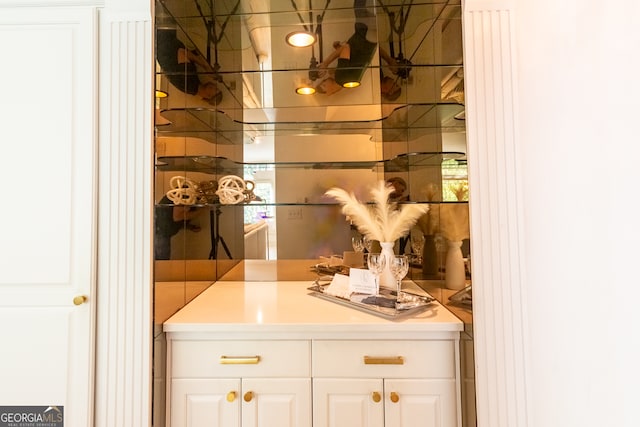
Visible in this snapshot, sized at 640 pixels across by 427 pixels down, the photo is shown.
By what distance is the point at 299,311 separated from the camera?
1.25 meters

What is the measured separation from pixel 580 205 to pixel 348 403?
97 centimetres

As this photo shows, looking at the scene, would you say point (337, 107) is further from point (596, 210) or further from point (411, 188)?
point (596, 210)

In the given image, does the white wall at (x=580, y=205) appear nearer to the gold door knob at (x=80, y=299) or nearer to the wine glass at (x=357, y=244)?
the wine glass at (x=357, y=244)

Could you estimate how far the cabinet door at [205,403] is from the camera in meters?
1.11

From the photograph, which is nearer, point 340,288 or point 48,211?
point 48,211

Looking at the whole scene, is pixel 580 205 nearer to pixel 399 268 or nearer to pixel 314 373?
pixel 399 268

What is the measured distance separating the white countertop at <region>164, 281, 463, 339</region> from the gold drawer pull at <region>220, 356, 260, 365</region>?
7 cm

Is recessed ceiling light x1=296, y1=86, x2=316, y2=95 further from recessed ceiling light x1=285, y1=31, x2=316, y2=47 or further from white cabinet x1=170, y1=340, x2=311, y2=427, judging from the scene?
white cabinet x1=170, y1=340, x2=311, y2=427

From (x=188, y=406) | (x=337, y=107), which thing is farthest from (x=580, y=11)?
(x=188, y=406)

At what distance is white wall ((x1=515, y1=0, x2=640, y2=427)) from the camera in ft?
2.37

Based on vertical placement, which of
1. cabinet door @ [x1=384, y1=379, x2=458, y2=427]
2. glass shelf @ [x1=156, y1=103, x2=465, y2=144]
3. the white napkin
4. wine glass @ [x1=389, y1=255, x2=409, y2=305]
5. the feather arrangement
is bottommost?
cabinet door @ [x1=384, y1=379, x2=458, y2=427]

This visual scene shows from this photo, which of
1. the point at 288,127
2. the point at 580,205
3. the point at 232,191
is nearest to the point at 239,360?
the point at 232,191

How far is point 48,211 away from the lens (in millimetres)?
1097

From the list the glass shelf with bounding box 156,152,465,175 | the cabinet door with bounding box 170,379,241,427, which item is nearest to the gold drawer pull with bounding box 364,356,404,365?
the cabinet door with bounding box 170,379,241,427
